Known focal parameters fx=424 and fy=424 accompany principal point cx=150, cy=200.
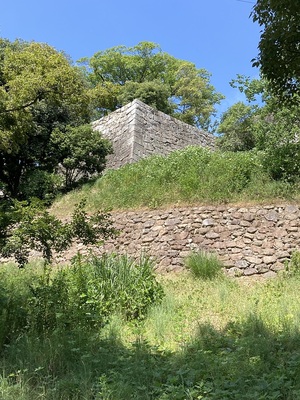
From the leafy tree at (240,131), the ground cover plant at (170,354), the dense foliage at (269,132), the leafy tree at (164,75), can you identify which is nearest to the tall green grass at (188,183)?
the dense foliage at (269,132)

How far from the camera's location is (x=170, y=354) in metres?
4.44

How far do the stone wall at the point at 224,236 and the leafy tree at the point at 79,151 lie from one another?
4.79 m

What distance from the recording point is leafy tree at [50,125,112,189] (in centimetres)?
1435

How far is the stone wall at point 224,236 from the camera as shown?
8.85 m

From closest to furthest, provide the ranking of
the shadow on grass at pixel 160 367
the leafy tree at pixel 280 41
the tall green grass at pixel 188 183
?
the shadow on grass at pixel 160 367, the leafy tree at pixel 280 41, the tall green grass at pixel 188 183

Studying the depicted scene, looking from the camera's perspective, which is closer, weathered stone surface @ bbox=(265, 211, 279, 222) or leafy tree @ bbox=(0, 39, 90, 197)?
leafy tree @ bbox=(0, 39, 90, 197)

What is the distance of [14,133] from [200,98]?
59.2 ft

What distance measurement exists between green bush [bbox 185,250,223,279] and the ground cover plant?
144 cm

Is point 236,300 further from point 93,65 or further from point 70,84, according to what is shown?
point 93,65

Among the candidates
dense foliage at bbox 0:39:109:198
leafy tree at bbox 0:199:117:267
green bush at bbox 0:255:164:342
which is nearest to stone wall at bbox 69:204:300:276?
green bush at bbox 0:255:164:342

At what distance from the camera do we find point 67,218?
11977 millimetres

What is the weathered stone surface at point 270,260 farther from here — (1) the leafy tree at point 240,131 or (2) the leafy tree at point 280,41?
(1) the leafy tree at point 240,131

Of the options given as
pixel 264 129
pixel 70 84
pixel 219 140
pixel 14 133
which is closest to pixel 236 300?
pixel 70 84

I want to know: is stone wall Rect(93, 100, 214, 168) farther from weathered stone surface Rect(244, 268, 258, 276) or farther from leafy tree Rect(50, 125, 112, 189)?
weathered stone surface Rect(244, 268, 258, 276)
